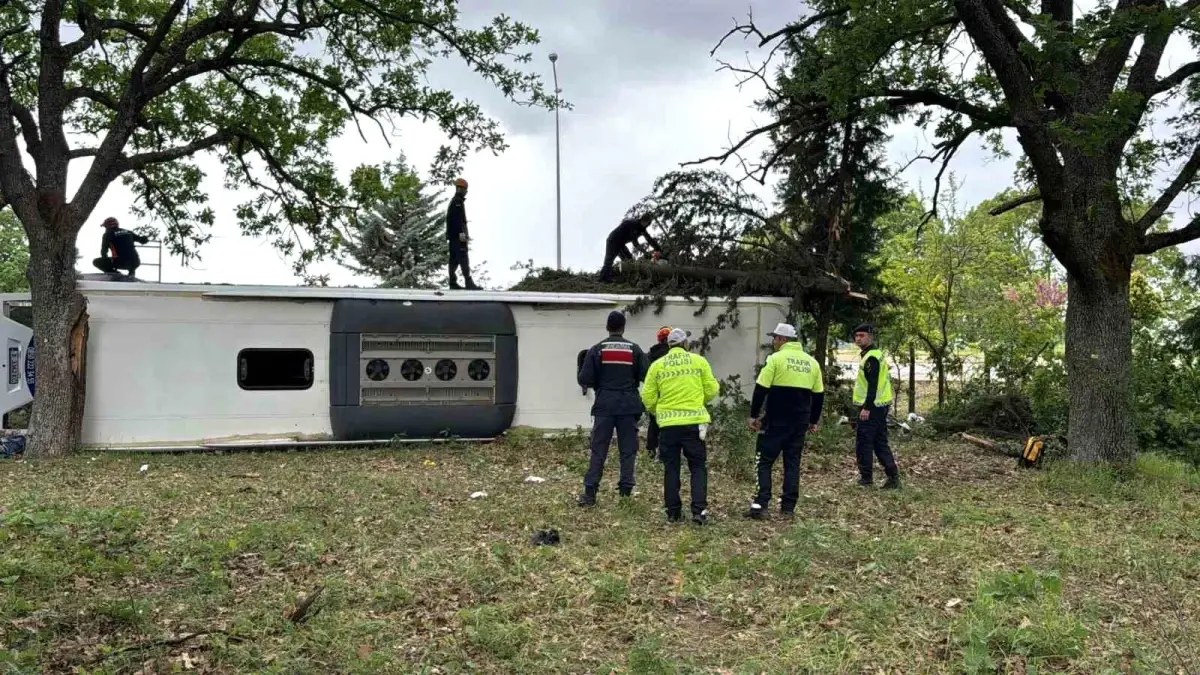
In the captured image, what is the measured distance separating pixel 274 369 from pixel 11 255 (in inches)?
1446

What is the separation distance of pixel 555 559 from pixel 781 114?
33.8ft

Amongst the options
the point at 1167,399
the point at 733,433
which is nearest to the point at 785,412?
the point at 733,433

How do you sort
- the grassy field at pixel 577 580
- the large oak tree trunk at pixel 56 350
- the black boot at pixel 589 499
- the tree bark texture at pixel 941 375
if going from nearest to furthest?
the grassy field at pixel 577 580 → the black boot at pixel 589 499 → the large oak tree trunk at pixel 56 350 → the tree bark texture at pixel 941 375

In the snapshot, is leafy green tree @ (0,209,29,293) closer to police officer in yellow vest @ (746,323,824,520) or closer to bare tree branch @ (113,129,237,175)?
bare tree branch @ (113,129,237,175)

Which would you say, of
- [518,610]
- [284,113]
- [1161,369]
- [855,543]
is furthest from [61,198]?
[1161,369]

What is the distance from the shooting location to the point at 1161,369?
14.5m

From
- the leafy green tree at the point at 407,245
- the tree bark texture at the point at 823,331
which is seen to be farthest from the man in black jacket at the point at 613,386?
the leafy green tree at the point at 407,245

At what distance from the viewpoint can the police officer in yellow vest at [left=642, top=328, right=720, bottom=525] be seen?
7.69 meters

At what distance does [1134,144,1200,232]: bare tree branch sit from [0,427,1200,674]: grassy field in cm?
333

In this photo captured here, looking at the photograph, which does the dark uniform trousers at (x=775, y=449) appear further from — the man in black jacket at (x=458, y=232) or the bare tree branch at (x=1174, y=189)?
the man in black jacket at (x=458, y=232)

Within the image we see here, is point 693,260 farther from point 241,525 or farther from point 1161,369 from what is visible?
point 241,525

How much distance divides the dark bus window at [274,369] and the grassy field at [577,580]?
285 cm

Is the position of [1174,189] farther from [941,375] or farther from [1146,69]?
[941,375]

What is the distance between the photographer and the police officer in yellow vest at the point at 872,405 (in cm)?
958
